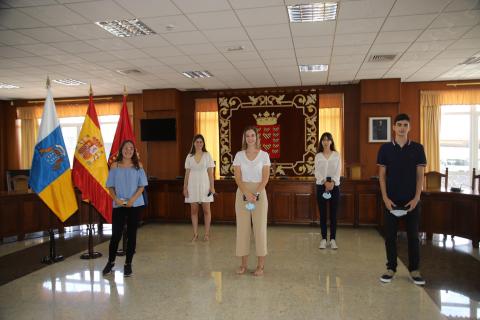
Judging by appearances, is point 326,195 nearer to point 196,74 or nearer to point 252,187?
point 252,187

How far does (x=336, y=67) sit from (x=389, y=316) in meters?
4.66

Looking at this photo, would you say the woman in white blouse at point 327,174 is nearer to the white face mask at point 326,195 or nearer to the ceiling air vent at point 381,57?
the white face mask at point 326,195

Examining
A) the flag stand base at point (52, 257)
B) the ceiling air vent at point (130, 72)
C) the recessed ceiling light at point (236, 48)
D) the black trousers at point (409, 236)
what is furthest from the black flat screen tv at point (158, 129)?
the black trousers at point (409, 236)

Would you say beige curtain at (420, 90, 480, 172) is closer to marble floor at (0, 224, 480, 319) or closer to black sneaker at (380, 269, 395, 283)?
marble floor at (0, 224, 480, 319)

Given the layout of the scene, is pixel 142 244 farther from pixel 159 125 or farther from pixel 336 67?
pixel 336 67

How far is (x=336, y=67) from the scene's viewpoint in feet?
21.2

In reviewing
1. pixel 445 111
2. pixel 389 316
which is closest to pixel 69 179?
pixel 389 316

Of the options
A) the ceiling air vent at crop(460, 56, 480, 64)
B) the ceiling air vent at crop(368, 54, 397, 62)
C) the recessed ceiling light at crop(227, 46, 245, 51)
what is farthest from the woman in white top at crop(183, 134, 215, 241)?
the ceiling air vent at crop(460, 56, 480, 64)

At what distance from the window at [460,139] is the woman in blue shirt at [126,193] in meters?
7.26

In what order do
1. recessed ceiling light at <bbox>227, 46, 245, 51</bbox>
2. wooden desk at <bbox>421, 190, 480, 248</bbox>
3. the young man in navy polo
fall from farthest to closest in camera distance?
recessed ceiling light at <bbox>227, 46, 245, 51</bbox>
wooden desk at <bbox>421, 190, 480, 248</bbox>
the young man in navy polo

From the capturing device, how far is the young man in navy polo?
346cm

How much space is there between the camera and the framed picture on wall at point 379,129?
7.75 meters

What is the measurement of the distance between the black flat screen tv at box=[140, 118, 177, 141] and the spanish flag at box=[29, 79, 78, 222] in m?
4.30

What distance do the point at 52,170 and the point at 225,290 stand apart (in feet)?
8.16
